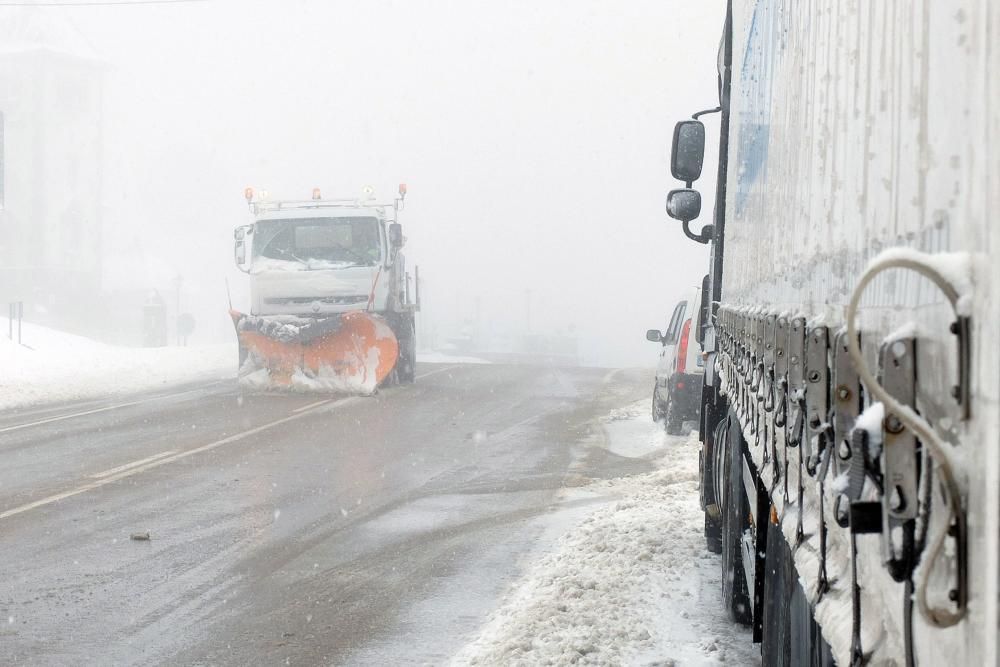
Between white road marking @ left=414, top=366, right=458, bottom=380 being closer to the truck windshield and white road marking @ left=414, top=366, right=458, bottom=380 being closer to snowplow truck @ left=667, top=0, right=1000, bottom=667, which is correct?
the truck windshield

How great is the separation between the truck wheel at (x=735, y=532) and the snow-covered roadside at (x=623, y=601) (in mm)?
140

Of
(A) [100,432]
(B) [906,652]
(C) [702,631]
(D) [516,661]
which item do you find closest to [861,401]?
(B) [906,652]

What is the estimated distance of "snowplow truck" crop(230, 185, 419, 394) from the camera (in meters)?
18.0

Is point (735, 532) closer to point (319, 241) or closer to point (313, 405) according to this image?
point (313, 405)

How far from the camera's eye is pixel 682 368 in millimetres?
12336

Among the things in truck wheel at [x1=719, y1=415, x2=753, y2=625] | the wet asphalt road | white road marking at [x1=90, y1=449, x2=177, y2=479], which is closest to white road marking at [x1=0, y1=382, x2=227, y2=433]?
the wet asphalt road

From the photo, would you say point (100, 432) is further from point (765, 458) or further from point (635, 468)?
point (765, 458)

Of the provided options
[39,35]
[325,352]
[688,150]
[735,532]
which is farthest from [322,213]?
[39,35]

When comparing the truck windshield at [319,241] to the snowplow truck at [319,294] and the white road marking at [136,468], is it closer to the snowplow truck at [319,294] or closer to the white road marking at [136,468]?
the snowplow truck at [319,294]

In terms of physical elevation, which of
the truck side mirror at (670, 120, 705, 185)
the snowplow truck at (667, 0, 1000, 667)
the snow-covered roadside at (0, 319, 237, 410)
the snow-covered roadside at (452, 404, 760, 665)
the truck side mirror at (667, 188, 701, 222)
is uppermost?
the truck side mirror at (670, 120, 705, 185)

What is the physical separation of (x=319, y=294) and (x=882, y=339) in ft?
56.8

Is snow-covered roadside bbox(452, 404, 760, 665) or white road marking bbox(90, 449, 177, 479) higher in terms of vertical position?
snow-covered roadside bbox(452, 404, 760, 665)

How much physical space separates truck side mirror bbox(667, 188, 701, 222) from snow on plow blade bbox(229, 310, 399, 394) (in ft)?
36.0

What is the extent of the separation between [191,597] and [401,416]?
9245mm
